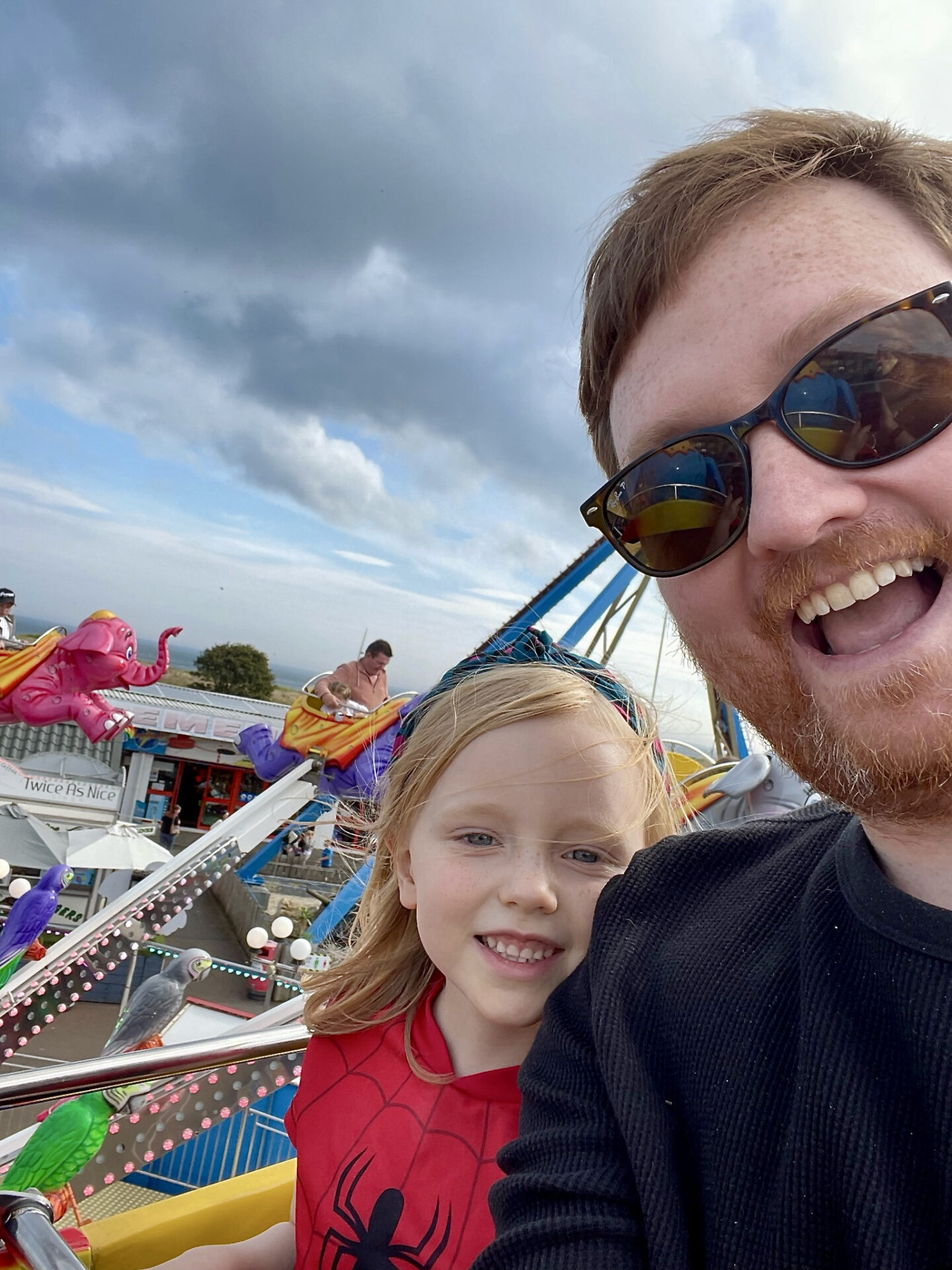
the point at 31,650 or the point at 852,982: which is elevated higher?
the point at 852,982

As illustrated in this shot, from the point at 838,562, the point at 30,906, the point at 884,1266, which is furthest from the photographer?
the point at 30,906

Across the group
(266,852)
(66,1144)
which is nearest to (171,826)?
(266,852)

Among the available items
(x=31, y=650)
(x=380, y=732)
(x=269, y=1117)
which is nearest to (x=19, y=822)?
(x=31, y=650)

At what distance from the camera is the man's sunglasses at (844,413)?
91cm

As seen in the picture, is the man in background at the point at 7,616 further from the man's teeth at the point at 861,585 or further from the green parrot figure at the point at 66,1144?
the man's teeth at the point at 861,585

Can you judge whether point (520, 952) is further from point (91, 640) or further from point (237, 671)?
point (237, 671)

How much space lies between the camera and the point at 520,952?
56.0 inches

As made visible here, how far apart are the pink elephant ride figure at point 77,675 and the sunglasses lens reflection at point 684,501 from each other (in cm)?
873

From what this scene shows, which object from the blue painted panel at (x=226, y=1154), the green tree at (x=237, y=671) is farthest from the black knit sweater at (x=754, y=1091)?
the green tree at (x=237, y=671)

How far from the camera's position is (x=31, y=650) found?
9219 millimetres

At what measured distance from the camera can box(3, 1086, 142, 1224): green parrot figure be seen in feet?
6.68

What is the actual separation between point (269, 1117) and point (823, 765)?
3.36m

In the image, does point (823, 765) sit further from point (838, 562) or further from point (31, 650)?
point (31, 650)

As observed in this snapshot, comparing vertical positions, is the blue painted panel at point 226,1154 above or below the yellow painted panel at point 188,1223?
below
